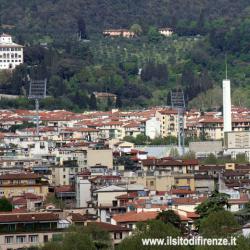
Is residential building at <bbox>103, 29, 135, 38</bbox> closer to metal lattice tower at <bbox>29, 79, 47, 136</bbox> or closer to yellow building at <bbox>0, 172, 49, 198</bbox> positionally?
metal lattice tower at <bbox>29, 79, 47, 136</bbox>

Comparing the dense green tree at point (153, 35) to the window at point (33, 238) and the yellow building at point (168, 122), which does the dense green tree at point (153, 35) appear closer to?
the yellow building at point (168, 122)

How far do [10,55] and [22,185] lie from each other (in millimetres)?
58475

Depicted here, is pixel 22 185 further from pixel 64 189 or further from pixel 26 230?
pixel 26 230

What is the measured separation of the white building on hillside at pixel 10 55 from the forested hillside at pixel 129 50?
734 millimetres

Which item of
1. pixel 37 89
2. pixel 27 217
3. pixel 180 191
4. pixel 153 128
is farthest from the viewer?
pixel 37 89

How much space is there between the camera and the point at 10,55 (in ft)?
387

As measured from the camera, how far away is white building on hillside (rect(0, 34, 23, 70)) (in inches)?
4606

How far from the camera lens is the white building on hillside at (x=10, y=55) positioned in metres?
117

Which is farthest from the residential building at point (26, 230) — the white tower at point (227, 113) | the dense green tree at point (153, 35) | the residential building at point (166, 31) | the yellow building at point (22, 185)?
the residential building at point (166, 31)

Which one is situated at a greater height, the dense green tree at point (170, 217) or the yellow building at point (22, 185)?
the yellow building at point (22, 185)

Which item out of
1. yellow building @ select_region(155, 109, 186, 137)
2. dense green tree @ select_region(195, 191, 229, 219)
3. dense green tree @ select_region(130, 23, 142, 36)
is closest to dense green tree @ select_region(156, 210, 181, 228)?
dense green tree @ select_region(195, 191, 229, 219)

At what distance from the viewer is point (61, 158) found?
72.6 m

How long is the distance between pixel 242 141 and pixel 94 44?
45.1 m

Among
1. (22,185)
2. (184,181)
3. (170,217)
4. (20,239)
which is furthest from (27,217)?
(184,181)
